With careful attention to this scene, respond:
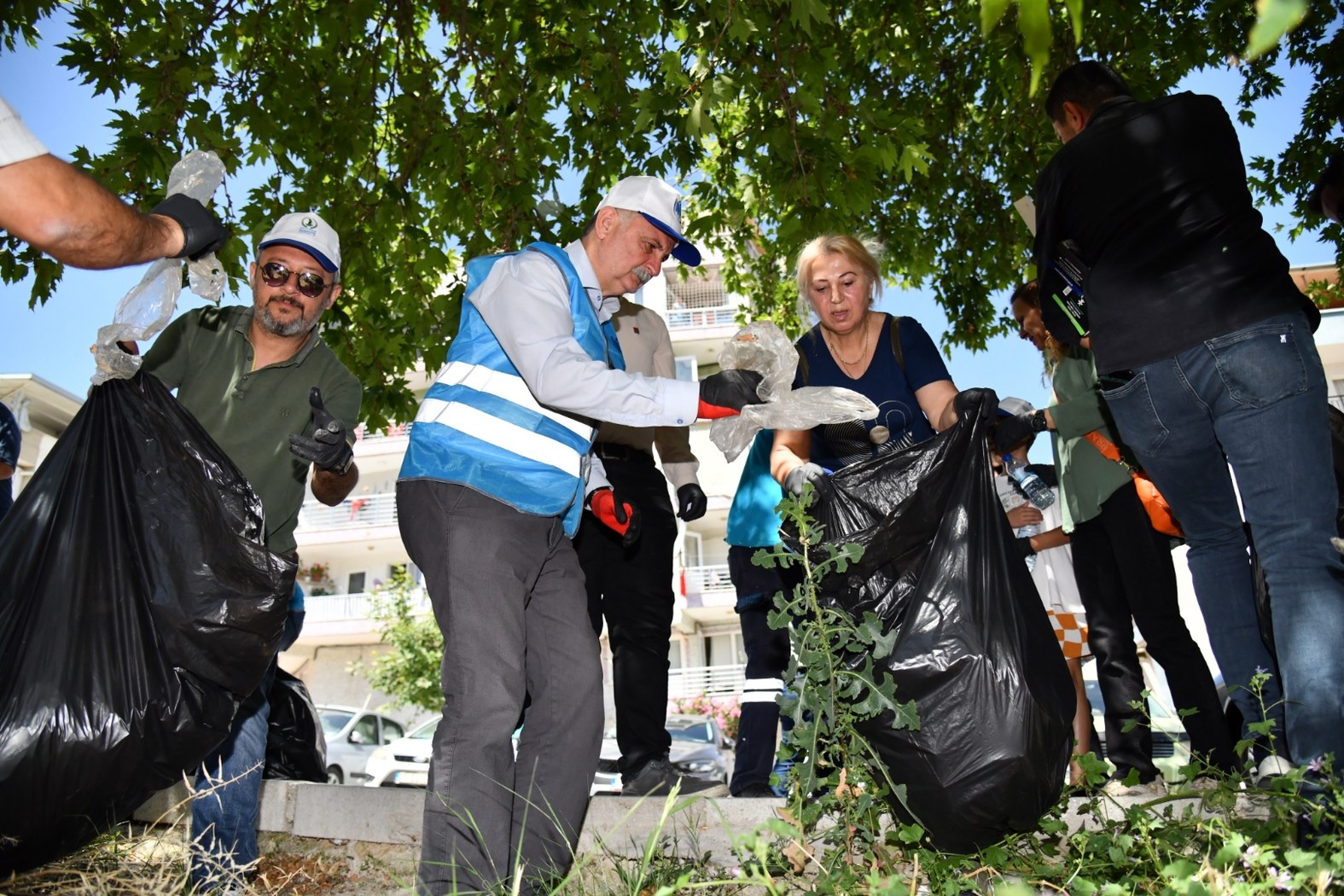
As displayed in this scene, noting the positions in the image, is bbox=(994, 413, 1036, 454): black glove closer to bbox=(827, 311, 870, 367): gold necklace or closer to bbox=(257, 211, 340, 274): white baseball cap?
bbox=(827, 311, 870, 367): gold necklace

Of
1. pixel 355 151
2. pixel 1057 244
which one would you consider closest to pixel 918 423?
pixel 1057 244

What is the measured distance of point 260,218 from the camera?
5.32 m

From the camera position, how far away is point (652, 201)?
2.71 meters

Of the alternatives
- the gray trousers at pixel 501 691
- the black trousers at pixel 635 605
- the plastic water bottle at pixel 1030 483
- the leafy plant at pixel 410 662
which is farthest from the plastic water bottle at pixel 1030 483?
the leafy plant at pixel 410 662

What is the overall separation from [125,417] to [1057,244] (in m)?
2.35

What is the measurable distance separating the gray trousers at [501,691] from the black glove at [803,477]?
0.60m

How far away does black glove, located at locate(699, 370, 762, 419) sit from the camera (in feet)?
8.18

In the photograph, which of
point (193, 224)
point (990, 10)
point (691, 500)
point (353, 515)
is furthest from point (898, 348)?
point (353, 515)

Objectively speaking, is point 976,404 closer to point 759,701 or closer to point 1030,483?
point 759,701

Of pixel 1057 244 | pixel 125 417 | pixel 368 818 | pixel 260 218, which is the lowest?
pixel 368 818

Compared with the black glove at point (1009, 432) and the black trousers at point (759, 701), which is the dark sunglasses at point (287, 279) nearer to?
the black trousers at point (759, 701)

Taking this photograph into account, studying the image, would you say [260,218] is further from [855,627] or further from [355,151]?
[855,627]

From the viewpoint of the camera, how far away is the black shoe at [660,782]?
3.24 m

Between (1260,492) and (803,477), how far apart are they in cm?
99
